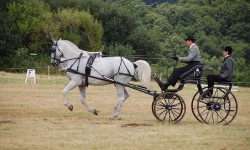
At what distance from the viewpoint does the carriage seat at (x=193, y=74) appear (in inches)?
693

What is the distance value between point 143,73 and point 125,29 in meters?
59.3

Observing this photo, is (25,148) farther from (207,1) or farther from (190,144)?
(207,1)

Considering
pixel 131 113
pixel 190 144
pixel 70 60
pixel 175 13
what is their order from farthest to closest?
pixel 175 13, pixel 131 113, pixel 70 60, pixel 190 144

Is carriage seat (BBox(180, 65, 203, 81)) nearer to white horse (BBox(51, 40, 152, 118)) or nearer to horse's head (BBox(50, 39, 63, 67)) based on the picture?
white horse (BBox(51, 40, 152, 118))

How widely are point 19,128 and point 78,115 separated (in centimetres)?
408

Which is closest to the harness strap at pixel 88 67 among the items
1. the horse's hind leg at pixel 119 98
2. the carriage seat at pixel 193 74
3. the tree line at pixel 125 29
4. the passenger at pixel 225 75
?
the horse's hind leg at pixel 119 98

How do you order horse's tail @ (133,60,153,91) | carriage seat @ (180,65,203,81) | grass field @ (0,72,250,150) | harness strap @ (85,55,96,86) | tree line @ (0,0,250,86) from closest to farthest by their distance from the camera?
1. grass field @ (0,72,250,150)
2. carriage seat @ (180,65,203,81)
3. harness strap @ (85,55,96,86)
4. horse's tail @ (133,60,153,91)
5. tree line @ (0,0,250,86)

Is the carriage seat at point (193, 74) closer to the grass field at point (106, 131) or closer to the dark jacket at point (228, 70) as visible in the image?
the dark jacket at point (228, 70)

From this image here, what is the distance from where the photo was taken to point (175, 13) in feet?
318

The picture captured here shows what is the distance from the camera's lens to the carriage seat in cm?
1761

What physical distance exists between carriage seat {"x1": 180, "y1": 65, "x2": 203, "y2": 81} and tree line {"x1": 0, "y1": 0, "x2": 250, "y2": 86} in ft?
54.5

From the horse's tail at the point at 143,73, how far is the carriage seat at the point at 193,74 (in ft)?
4.20

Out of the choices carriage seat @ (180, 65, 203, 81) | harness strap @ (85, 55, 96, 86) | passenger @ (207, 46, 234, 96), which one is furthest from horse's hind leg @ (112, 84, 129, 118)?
passenger @ (207, 46, 234, 96)

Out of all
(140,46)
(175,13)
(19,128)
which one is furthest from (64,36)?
(19,128)
